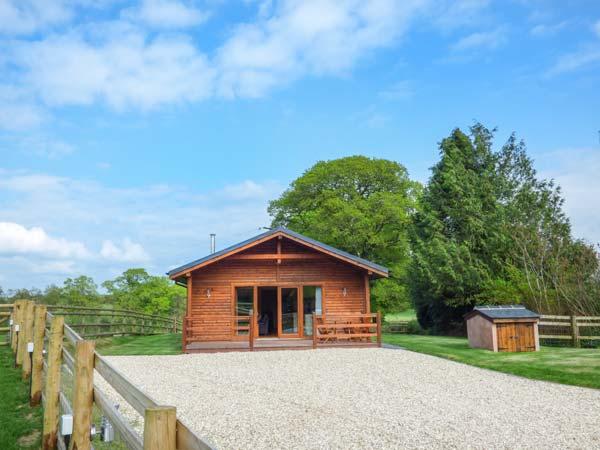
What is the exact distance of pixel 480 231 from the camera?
2597cm

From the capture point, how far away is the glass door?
18.0m

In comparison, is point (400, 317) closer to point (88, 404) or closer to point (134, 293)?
point (134, 293)

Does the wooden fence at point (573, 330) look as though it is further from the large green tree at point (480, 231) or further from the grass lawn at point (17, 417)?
the grass lawn at point (17, 417)

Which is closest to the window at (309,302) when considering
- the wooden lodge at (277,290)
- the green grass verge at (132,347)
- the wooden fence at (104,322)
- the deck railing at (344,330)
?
the wooden lodge at (277,290)

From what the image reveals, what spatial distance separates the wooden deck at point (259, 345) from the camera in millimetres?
15295

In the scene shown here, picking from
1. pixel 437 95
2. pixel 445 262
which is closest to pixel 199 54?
pixel 437 95

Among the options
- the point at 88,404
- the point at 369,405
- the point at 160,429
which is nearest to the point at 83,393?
the point at 88,404

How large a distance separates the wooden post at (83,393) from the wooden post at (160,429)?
2.01m

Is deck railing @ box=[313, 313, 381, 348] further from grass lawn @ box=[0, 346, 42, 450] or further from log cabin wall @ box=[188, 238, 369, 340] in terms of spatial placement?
grass lawn @ box=[0, 346, 42, 450]

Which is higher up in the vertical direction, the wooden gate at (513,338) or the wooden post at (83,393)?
the wooden post at (83,393)

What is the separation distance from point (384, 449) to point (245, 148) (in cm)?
1707

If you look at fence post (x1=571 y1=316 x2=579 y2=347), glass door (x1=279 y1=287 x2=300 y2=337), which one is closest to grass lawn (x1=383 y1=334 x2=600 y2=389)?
fence post (x1=571 y1=316 x2=579 y2=347)

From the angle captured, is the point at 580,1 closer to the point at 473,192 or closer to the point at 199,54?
the point at 199,54

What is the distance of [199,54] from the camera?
14.2m
